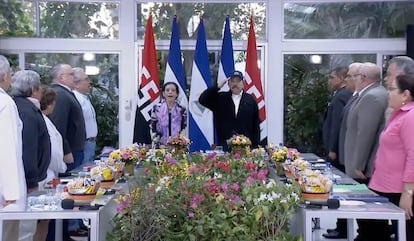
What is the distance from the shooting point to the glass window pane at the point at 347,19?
24.0 ft

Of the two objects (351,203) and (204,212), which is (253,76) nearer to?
(351,203)

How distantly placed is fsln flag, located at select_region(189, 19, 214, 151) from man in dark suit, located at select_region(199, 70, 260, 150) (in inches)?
53.0

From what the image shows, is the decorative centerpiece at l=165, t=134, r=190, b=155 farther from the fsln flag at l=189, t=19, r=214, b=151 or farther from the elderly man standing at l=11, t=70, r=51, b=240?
the fsln flag at l=189, t=19, r=214, b=151

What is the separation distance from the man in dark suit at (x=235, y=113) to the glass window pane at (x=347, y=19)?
79.3 inches

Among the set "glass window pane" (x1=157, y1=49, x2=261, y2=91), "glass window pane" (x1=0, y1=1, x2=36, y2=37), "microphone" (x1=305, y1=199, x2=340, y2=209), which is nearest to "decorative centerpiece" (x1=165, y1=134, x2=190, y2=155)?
A: "microphone" (x1=305, y1=199, x2=340, y2=209)

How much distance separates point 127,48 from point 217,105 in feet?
6.89

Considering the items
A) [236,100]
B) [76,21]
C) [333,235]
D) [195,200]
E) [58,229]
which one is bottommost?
[333,235]

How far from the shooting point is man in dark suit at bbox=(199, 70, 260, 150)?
220 inches

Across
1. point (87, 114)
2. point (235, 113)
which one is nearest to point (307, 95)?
point (235, 113)

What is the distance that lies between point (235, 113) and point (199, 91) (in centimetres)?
153

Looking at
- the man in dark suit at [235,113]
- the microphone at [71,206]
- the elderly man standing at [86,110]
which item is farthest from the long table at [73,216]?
the elderly man standing at [86,110]

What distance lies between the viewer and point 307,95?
24.5 ft

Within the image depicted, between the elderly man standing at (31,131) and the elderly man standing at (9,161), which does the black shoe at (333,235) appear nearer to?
the elderly man standing at (31,131)

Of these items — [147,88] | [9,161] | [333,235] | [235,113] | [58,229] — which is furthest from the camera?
[147,88]
